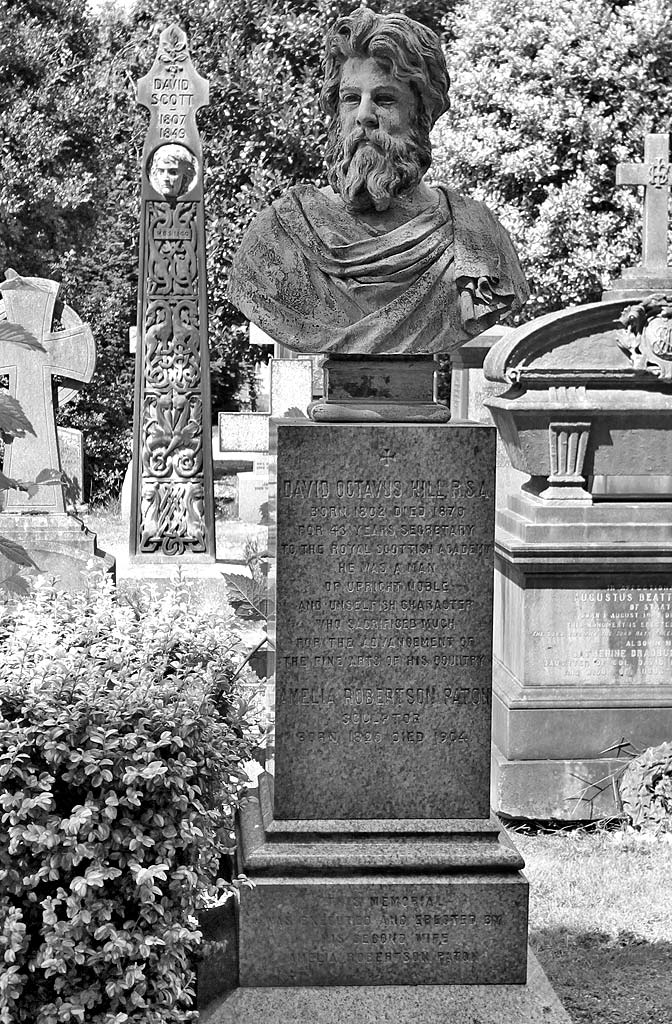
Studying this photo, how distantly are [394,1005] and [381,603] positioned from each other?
125 centimetres

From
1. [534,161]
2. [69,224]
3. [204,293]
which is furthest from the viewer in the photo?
[69,224]

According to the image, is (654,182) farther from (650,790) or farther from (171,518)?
(171,518)

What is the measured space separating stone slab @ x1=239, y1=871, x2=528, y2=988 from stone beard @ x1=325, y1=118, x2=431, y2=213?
87.5 inches

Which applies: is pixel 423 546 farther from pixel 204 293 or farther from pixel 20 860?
pixel 204 293

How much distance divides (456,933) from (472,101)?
16.5 meters

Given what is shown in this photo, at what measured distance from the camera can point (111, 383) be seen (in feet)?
72.5

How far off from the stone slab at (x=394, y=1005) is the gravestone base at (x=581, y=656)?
301 cm

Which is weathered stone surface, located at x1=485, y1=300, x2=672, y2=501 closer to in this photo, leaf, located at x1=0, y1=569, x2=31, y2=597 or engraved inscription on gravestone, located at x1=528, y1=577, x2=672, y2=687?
engraved inscription on gravestone, located at x1=528, y1=577, x2=672, y2=687

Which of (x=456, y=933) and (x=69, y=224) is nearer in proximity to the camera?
(x=456, y=933)

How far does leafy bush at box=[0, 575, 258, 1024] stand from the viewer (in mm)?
3586

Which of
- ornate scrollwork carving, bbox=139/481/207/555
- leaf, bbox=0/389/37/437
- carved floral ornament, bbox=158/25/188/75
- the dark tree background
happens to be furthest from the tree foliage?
leaf, bbox=0/389/37/437

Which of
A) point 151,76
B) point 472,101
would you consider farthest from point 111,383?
point 151,76

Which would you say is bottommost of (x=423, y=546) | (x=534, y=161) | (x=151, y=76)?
(x=423, y=546)

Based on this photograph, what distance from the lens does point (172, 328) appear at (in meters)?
10.3
